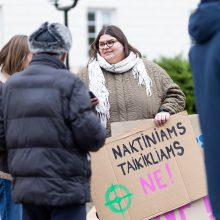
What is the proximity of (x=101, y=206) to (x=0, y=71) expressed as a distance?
46.5 inches

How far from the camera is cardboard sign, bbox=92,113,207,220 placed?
520 cm

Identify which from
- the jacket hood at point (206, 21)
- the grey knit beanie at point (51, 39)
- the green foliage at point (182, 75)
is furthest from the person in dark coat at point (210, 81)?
the green foliage at point (182, 75)

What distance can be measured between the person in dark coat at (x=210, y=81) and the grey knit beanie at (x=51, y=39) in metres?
1.24

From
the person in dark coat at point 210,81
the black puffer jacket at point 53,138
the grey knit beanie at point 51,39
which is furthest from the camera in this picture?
the grey knit beanie at point 51,39

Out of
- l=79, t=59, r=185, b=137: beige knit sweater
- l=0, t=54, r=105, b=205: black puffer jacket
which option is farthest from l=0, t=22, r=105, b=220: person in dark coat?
l=79, t=59, r=185, b=137: beige knit sweater

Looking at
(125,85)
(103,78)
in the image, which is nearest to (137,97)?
(125,85)

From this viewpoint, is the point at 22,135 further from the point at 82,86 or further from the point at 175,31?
the point at 175,31

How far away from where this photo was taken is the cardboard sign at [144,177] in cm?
520

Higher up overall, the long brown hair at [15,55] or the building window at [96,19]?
the long brown hair at [15,55]

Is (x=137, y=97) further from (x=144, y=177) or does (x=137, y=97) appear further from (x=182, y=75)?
(x=182, y=75)

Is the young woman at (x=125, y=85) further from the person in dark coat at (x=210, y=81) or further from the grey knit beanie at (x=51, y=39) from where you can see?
the person in dark coat at (x=210, y=81)

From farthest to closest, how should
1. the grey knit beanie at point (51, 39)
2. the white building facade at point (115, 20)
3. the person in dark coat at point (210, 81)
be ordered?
the white building facade at point (115, 20), the grey knit beanie at point (51, 39), the person in dark coat at point (210, 81)

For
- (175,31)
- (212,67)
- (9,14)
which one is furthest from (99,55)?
(175,31)

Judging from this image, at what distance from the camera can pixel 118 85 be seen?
5422 millimetres
